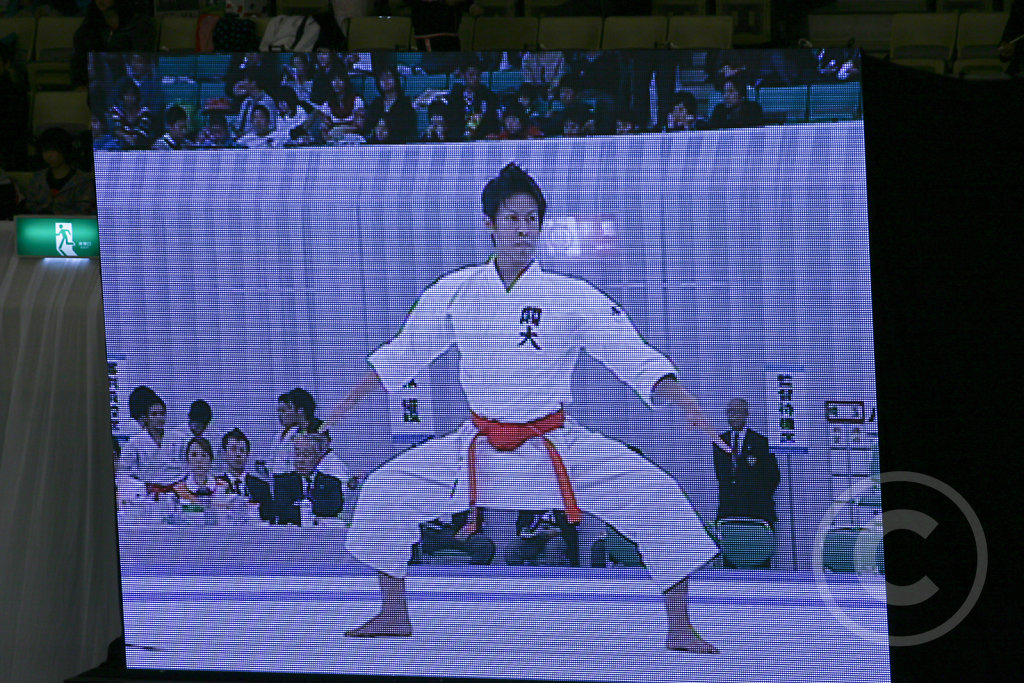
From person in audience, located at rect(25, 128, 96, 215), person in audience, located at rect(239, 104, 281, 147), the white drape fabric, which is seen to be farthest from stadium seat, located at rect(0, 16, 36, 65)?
person in audience, located at rect(239, 104, 281, 147)

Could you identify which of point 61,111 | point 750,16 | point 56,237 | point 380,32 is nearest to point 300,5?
point 380,32

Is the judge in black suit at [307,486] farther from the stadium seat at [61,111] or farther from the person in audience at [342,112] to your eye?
the stadium seat at [61,111]

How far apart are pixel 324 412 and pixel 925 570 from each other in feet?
5.82

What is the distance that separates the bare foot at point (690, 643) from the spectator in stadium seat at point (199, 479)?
53.2 inches

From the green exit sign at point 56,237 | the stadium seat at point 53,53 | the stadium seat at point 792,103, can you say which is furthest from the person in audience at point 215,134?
the stadium seat at point 53,53

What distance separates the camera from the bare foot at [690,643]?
3.09 metres

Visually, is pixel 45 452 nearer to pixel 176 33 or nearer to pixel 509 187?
pixel 509 187

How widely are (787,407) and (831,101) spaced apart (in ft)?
2.70

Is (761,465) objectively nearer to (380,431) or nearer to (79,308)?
(380,431)

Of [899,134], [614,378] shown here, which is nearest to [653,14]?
[899,134]

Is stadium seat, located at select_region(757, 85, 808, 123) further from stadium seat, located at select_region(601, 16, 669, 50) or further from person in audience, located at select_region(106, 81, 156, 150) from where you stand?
stadium seat, located at select_region(601, 16, 669, 50)

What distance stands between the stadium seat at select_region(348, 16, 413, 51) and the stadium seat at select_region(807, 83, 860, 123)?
3.02 m

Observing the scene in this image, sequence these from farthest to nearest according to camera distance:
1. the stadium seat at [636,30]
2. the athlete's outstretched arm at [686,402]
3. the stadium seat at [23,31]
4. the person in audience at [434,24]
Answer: the stadium seat at [23,31] → the stadium seat at [636,30] → the person in audience at [434,24] → the athlete's outstretched arm at [686,402]

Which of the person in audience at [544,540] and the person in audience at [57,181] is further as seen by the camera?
the person in audience at [57,181]
